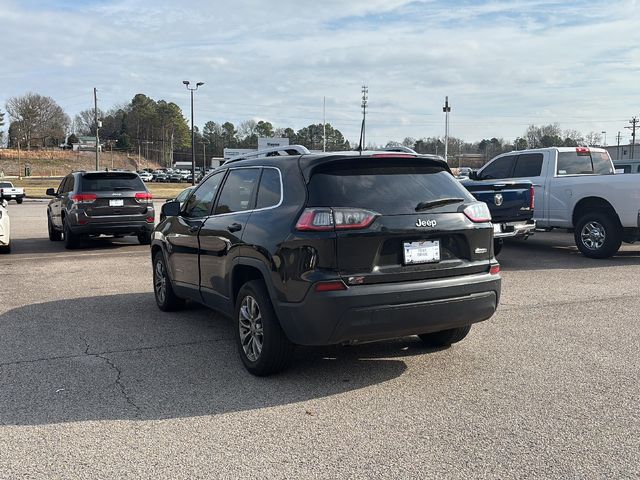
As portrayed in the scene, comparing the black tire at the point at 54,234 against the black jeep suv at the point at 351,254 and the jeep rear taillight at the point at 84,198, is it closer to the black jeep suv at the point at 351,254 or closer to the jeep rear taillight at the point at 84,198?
the jeep rear taillight at the point at 84,198

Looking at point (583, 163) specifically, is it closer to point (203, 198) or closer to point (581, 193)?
point (581, 193)

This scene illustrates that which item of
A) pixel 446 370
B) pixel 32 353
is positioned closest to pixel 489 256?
pixel 446 370

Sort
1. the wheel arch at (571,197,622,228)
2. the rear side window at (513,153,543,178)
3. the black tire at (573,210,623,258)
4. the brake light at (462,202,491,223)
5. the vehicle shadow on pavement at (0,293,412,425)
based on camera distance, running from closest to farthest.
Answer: the vehicle shadow on pavement at (0,293,412,425), the brake light at (462,202,491,223), the black tire at (573,210,623,258), the wheel arch at (571,197,622,228), the rear side window at (513,153,543,178)

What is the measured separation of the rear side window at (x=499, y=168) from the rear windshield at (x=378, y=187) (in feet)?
28.8

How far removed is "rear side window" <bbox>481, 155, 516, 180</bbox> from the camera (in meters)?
13.2

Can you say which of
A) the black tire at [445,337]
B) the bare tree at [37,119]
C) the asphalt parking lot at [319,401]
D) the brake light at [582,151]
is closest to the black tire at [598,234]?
the brake light at [582,151]

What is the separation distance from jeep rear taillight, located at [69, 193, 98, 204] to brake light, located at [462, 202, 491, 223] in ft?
32.3

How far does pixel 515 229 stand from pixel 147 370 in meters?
7.15

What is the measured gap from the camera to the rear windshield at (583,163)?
1255cm

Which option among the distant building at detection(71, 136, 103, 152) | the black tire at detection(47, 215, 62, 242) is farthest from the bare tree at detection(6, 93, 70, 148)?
the black tire at detection(47, 215, 62, 242)

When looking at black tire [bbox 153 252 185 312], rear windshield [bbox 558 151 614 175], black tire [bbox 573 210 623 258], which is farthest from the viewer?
rear windshield [bbox 558 151 614 175]

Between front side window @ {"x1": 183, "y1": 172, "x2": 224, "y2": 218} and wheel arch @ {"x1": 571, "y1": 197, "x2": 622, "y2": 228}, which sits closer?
front side window @ {"x1": 183, "y1": 172, "x2": 224, "y2": 218}

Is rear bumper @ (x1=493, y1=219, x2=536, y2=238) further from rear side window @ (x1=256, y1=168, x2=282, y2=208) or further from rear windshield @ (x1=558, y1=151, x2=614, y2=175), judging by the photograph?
rear side window @ (x1=256, y1=168, x2=282, y2=208)

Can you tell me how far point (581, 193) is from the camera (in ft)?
38.1
